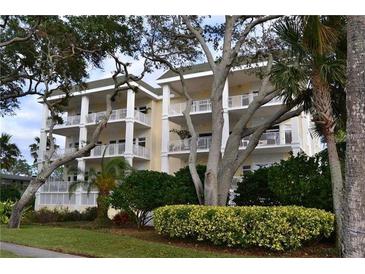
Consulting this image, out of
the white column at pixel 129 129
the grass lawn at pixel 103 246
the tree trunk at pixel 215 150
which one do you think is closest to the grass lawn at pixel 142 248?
the grass lawn at pixel 103 246

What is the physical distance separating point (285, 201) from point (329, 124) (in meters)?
3.12

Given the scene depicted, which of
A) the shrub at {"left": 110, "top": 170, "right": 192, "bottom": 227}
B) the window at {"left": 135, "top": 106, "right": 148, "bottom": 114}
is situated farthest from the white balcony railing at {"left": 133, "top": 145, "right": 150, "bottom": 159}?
the shrub at {"left": 110, "top": 170, "right": 192, "bottom": 227}

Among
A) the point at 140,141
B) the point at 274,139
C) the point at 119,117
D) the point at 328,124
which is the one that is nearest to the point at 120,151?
the point at 140,141

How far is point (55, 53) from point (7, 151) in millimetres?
9369

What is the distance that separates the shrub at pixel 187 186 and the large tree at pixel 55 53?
4864 millimetres

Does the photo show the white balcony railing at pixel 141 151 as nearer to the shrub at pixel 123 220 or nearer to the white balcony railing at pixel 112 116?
the white balcony railing at pixel 112 116

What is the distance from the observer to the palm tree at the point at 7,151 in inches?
904

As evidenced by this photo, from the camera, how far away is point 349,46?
22.4 feet

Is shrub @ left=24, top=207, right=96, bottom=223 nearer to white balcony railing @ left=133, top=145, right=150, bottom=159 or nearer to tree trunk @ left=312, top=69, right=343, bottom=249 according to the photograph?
white balcony railing @ left=133, top=145, right=150, bottom=159

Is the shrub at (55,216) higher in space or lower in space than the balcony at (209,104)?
lower

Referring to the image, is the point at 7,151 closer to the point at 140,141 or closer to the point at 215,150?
the point at 140,141

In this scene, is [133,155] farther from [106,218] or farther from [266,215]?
[266,215]

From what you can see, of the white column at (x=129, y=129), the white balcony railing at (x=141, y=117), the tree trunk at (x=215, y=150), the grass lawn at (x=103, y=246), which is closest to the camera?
the grass lawn at (x=103, y=246)
